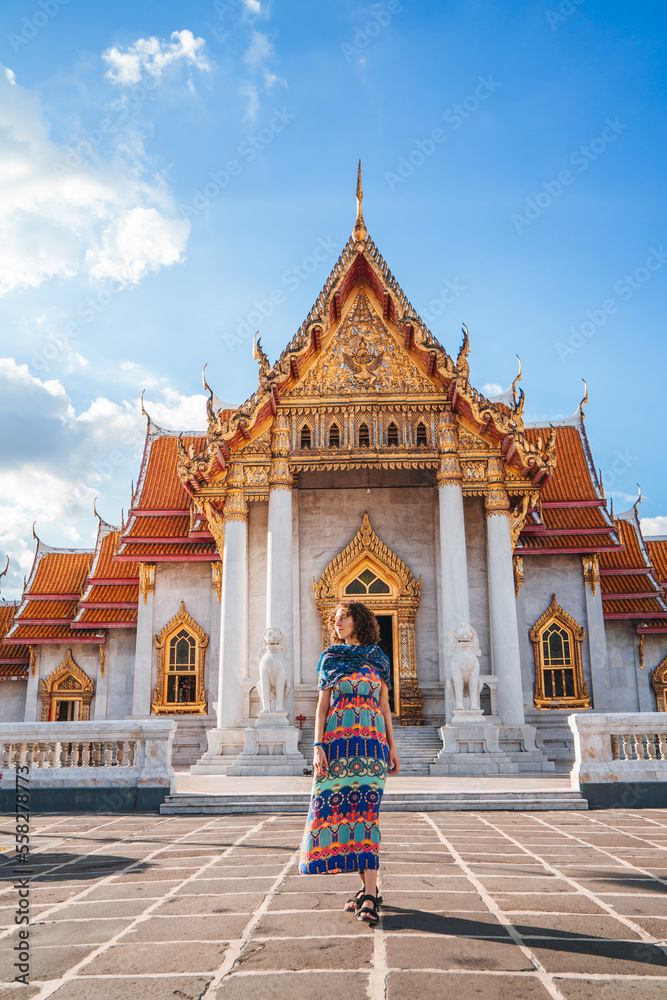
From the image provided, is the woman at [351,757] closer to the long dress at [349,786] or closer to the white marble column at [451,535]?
the long dress at [349,786]

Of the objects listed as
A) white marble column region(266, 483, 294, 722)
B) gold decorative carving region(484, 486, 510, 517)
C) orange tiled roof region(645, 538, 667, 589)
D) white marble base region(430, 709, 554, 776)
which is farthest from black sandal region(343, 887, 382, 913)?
orange tiled roof region(645, 538, 667, 589)

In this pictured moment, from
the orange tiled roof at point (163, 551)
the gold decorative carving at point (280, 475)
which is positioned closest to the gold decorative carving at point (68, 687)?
the orange tiled roof at point (163, 551)

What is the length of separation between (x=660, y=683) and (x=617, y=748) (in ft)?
32.2

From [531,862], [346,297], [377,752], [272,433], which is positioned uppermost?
[346,297]

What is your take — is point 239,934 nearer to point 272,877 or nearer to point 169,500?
point 272,877

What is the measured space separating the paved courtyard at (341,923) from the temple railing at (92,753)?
2603 millimetres

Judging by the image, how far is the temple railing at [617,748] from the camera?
8391 mm

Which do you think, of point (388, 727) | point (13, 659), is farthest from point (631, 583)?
point (388, 727)

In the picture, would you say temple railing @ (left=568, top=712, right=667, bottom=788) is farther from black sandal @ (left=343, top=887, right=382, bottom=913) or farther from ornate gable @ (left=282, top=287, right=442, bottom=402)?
ornate gable @ (left=282, top=287, right=442, bottom=402)

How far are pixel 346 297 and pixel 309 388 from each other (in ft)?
6.25

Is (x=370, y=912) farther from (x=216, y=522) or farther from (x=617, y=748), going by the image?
(x=216, y=522)

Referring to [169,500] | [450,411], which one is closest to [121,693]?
[169,500]

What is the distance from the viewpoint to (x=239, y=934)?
10.9ft

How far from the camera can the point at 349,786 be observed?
373 centimetres
